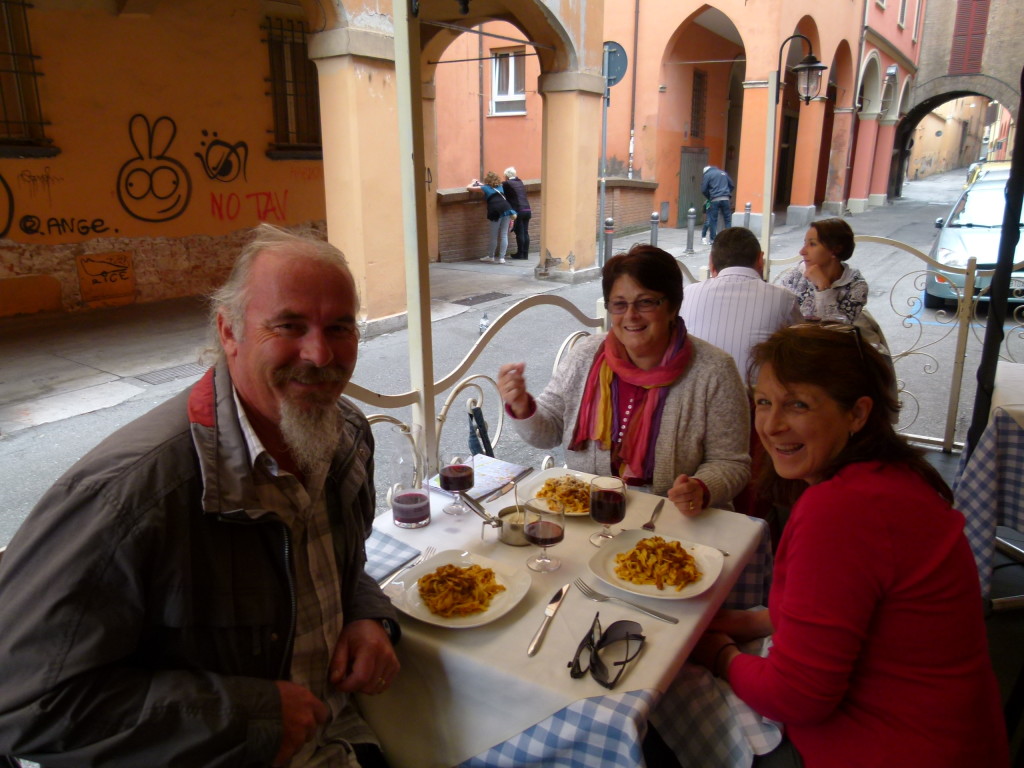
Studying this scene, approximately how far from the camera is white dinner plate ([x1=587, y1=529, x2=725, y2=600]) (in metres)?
1.77

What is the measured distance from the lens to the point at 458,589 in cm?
176

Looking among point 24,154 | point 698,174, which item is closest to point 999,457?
point 24,154

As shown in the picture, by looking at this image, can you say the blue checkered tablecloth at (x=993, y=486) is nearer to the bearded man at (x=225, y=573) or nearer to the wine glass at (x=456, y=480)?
the wine glass at (x=456, y=480)

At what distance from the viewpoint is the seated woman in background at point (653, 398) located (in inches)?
101

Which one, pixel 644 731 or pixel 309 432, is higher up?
pixel 309 432

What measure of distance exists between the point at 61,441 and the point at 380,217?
4.20 metres

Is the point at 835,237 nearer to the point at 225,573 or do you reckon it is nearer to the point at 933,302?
the point at 225,573

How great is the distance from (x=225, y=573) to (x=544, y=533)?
0.87m

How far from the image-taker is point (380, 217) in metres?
8.14

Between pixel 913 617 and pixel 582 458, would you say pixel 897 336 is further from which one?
pixel 913 617

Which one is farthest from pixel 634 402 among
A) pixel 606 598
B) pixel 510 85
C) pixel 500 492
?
pixel 510 85

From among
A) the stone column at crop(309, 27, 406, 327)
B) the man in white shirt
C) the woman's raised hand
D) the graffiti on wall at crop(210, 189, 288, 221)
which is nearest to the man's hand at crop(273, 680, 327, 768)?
the woman's raised hand

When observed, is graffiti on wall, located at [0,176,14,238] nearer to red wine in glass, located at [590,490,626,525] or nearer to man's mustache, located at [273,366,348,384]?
man's mustache, located at [273,366,348,384]

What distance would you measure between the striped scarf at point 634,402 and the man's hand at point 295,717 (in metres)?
1.51
